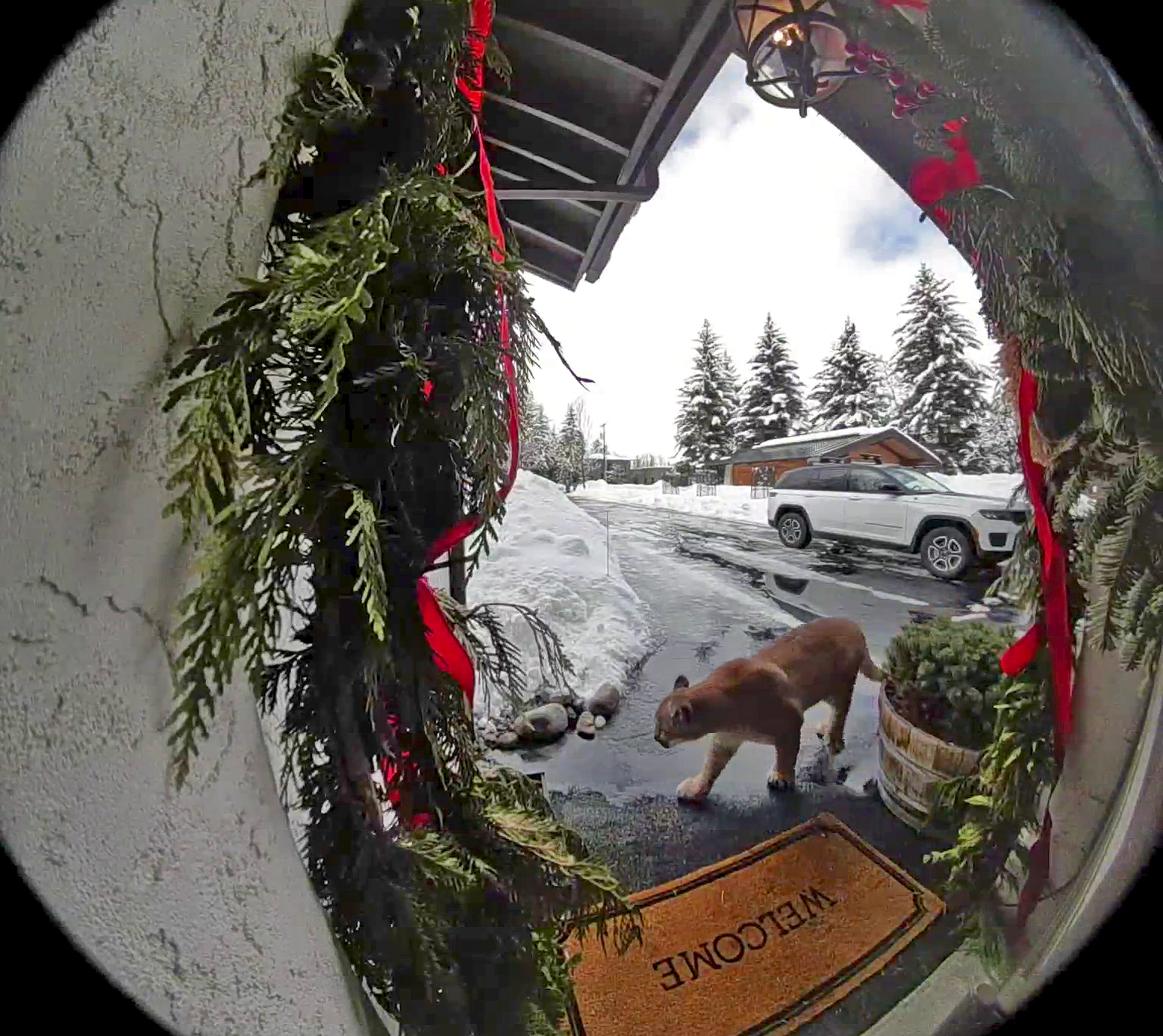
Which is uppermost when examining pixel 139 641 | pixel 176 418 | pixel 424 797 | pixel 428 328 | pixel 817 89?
pixel 817 89

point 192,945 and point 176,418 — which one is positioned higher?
point 176,418

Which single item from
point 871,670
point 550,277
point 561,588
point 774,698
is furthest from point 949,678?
point 550,277

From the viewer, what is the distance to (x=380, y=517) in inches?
16.3

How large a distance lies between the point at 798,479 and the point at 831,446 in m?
0.04

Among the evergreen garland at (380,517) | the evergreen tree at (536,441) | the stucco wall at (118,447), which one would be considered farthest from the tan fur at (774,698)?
the stucco wall at (118,447)

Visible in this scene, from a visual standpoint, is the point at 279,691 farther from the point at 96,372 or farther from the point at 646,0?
the point at 646,0

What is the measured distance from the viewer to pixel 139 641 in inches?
13.4

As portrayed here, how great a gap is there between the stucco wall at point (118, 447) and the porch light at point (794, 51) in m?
0.36

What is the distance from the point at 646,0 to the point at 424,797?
0.71m

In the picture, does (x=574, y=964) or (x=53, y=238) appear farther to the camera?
(x=574, y=964)

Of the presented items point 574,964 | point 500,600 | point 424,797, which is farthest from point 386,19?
point 574,964

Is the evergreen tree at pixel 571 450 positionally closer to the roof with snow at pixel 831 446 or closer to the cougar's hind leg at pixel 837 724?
the roof with snow at pixel 831 446

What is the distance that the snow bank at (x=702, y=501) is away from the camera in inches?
22.1

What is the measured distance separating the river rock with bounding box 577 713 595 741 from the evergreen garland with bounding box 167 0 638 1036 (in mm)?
56
